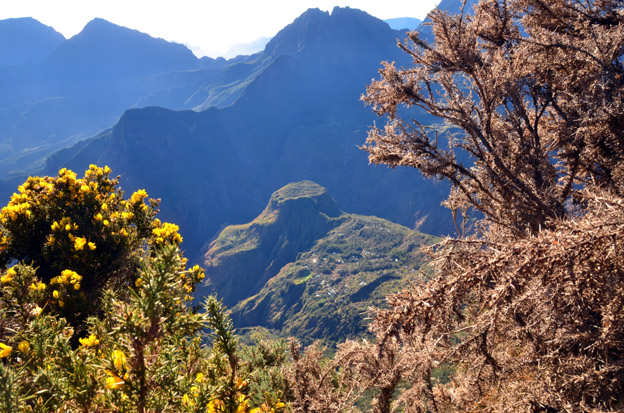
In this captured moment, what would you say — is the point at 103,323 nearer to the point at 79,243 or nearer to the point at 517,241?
the point at 79,243

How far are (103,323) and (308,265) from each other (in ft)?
464

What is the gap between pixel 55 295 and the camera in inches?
167

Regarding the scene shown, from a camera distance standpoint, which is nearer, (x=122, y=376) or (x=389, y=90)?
(x=122, y=376)

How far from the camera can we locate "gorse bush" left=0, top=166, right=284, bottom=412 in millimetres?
1192

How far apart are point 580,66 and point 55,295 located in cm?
776

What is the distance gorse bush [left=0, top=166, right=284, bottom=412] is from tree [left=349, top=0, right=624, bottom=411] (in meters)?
1.42

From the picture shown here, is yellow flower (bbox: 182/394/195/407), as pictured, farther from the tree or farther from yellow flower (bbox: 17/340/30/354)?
the tree

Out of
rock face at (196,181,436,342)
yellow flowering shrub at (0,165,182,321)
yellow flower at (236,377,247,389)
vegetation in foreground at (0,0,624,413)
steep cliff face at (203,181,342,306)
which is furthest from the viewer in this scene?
steep cliff face at (203,181,342,306)

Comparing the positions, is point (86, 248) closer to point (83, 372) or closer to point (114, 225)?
point (114, 225)

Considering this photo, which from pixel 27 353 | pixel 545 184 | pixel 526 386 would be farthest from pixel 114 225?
pixel 545 184

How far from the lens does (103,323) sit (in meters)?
2.58

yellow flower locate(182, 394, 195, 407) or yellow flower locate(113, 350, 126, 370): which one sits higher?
yellow flower locate(113, 350, 126, 370)

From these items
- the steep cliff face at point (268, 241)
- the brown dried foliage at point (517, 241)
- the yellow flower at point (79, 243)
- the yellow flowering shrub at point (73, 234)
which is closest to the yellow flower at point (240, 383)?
the brown dried foliage at point (517, 241)

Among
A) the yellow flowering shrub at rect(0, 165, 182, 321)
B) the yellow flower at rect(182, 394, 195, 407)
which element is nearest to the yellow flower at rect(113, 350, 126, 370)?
the yellow flower at rect(182, 394, 195, 407)
